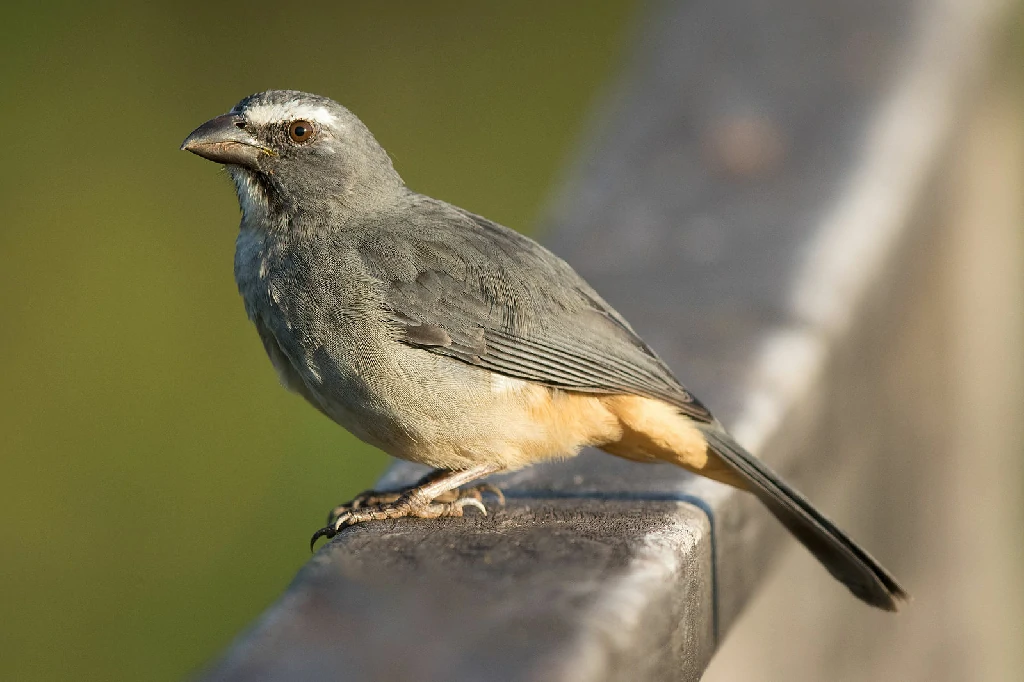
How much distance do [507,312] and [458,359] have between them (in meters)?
0.17

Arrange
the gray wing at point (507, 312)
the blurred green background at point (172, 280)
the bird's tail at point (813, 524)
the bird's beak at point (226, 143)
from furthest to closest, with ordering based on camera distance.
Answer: the blurred green background at point (172, 280)
the bird's beak at point (226, 143)
the gray wing at point (507, 312)
the bird's tail at point (813, 524)

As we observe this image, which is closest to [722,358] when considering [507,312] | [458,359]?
[507,312]

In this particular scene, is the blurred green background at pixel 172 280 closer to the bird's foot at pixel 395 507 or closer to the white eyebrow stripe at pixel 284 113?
the bird's foot at pixel 395 507

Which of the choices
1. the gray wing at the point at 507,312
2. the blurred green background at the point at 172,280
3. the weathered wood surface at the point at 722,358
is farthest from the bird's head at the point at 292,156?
the blurred green background at the point at 172,280

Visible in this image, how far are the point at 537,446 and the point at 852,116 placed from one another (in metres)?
1.97

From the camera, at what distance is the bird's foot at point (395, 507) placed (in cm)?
282

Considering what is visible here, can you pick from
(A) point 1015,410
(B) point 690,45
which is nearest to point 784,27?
(B) point 690,45

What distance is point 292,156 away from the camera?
345 centimetres

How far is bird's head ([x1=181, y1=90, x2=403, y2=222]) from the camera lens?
11.1ft

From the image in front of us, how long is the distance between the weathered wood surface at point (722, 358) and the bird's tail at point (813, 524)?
63 mm

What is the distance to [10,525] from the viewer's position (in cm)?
523

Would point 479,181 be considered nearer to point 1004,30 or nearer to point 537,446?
point 1004,30

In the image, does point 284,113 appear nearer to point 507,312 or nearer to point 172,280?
point 507,312

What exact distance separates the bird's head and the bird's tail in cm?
115
